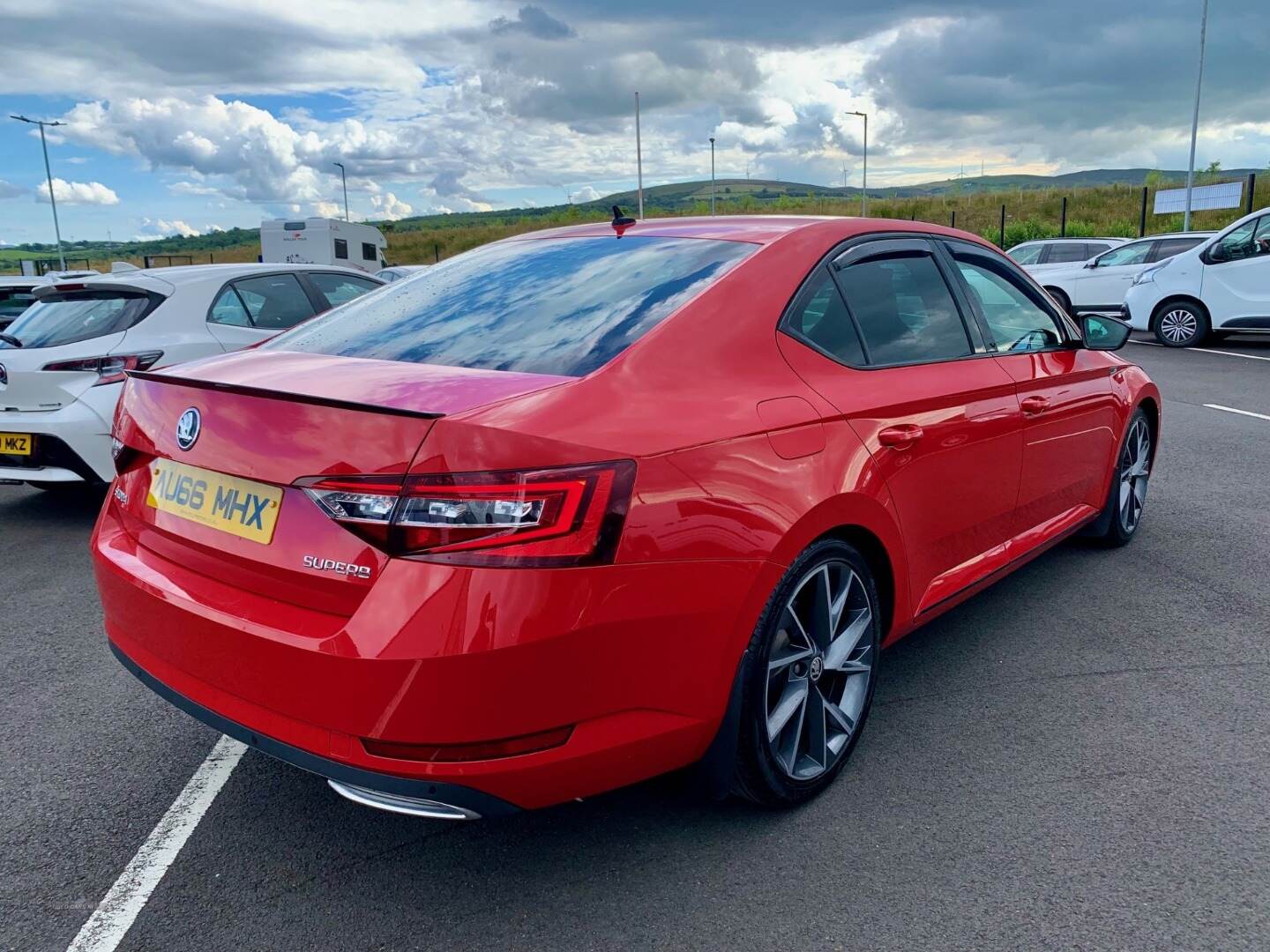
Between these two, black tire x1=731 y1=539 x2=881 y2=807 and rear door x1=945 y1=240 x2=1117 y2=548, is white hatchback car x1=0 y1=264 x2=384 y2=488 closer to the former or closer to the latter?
black tire x1=731 y1=539 x2=881 y2=807

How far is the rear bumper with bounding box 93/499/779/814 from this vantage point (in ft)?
6.56

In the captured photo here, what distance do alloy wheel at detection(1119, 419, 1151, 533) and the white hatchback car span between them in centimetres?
517

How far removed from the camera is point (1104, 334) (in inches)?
175

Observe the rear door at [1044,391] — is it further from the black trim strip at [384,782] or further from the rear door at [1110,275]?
the rear door at [1110,275]

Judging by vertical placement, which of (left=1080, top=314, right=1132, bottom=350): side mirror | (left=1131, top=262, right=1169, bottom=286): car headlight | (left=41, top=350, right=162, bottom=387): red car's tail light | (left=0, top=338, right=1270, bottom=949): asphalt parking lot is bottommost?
(left=0, top=338, right=1270, bottom=949): asphalt parking lot

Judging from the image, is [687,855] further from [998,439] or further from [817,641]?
[998,439]

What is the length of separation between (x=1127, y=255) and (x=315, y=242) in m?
21.2

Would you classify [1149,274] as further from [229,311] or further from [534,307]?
[534,307]

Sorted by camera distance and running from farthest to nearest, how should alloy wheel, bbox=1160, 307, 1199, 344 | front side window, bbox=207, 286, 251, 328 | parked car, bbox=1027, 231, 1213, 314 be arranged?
parked car, bbox=1027, 231, 1213, 314, alloy wheel, bbox=1160, 307, 1199, 344, front side window, bbox=207, 286, 251, 328

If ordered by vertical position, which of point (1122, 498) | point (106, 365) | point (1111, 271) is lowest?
point (1122, 498)

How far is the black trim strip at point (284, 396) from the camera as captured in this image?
212 centimetres

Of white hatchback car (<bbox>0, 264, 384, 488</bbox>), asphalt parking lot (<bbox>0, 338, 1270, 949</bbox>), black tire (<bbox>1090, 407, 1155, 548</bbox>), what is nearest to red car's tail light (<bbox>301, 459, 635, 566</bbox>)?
asphalt parking lot (<bbox>0, 338, 1270, 949</bbox>)

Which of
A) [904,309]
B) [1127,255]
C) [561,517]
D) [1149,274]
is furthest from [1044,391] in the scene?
[1127,255]

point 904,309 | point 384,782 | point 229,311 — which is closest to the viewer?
point 384,782
